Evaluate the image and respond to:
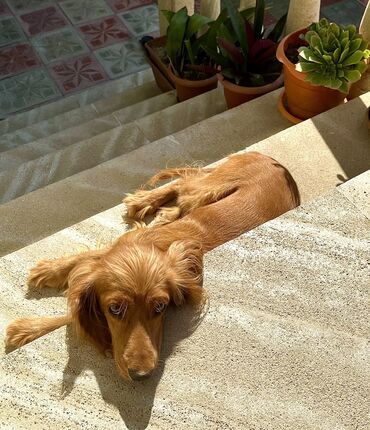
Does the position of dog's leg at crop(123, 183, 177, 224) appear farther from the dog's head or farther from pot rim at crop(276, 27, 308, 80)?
pot rim at crop(276, 27, 308, 80)

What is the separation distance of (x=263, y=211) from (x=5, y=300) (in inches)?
48.1

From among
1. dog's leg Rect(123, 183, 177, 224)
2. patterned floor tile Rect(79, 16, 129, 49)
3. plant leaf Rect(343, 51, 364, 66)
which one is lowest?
patterned floor tile Rect(79, 16, 129, 49)

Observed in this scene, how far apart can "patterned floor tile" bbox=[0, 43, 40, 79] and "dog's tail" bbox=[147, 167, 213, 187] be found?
300 cm

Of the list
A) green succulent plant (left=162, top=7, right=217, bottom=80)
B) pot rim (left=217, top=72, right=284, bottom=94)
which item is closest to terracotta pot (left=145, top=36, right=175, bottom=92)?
green succulent plant (left=162, top=7, right=217, bottom=80)

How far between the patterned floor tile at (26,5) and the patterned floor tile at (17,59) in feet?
2.05

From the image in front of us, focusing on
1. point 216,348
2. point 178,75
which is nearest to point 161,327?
point 216,348

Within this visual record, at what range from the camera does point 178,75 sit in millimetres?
4176

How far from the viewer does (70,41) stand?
221 inches

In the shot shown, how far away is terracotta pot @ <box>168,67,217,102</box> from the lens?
13.4 ft

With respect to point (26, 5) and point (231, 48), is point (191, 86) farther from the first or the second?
point (26, 5)

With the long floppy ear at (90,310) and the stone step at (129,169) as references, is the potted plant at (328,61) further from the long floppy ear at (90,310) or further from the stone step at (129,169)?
the long floppy ear at (90,310)

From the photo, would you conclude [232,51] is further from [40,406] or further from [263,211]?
[40,406]

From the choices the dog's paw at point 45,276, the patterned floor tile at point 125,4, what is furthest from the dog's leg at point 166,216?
the patterned floor tile at point 125,4

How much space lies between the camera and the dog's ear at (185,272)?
6.38 feet
